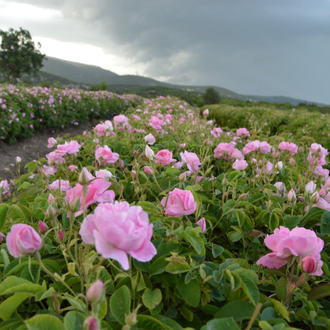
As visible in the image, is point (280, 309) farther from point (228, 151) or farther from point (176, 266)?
point (228, 151)

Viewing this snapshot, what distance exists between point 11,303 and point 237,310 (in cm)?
51

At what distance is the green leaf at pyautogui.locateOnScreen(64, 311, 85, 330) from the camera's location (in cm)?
48

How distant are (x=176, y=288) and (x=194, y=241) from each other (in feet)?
0.42

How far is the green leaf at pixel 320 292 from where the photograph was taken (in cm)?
72

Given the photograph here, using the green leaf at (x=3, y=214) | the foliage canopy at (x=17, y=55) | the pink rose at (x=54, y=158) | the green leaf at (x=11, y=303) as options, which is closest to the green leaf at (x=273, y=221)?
the green leaf at (x=11, y=303)

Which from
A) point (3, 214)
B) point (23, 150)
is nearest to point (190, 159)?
point (3, 214)

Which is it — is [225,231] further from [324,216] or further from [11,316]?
[11,316]

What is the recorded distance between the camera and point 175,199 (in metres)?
0.80

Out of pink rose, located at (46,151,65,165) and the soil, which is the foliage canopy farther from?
pink rose, located at (46,151,65,165)

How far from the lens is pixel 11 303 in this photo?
0.58 m

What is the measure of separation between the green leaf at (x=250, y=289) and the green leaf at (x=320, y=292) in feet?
0.85

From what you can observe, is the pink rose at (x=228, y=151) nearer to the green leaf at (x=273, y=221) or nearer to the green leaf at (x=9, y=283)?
the green leaf at (x=273, y=221)

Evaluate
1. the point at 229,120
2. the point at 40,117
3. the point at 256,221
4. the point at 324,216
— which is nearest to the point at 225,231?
the point at 256,221

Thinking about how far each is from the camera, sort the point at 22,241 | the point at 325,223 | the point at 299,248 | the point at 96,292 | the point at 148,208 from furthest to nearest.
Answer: the point at 325,223, the point at 148,208, the point at 299,248, the point at 22,241, the point at 96,292
